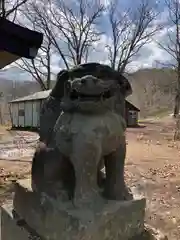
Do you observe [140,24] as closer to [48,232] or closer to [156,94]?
[156,94]

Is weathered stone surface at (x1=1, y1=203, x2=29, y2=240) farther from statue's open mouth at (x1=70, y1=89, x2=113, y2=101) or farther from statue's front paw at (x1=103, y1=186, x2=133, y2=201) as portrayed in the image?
statue's open mouth at (x1=70, y1=89, x2=113, y2=101)

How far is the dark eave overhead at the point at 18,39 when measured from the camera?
4.15 m

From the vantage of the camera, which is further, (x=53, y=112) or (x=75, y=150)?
(x=53, y=112)

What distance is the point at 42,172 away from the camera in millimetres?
1639

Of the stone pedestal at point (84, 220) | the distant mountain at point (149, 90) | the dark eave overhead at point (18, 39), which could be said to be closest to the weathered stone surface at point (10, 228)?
the stone pedestal at point (84, 220)

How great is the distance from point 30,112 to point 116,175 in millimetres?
15407

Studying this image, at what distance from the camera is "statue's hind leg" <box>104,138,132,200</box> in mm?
1544

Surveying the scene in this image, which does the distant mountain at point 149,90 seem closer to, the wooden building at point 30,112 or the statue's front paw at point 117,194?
the wooden building at point 30,112

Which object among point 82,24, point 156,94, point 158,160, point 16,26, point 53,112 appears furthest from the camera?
point 156,94

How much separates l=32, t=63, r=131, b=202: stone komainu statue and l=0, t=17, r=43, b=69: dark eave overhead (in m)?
2.82

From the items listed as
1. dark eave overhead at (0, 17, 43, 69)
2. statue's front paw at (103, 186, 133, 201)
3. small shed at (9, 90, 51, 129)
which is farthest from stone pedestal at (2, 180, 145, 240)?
small shed at (9, 90, 51, 129)

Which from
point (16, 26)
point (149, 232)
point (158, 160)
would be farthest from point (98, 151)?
point (158, 160)

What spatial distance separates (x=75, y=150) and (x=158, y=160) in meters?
5.59

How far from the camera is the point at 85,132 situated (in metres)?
1.45
